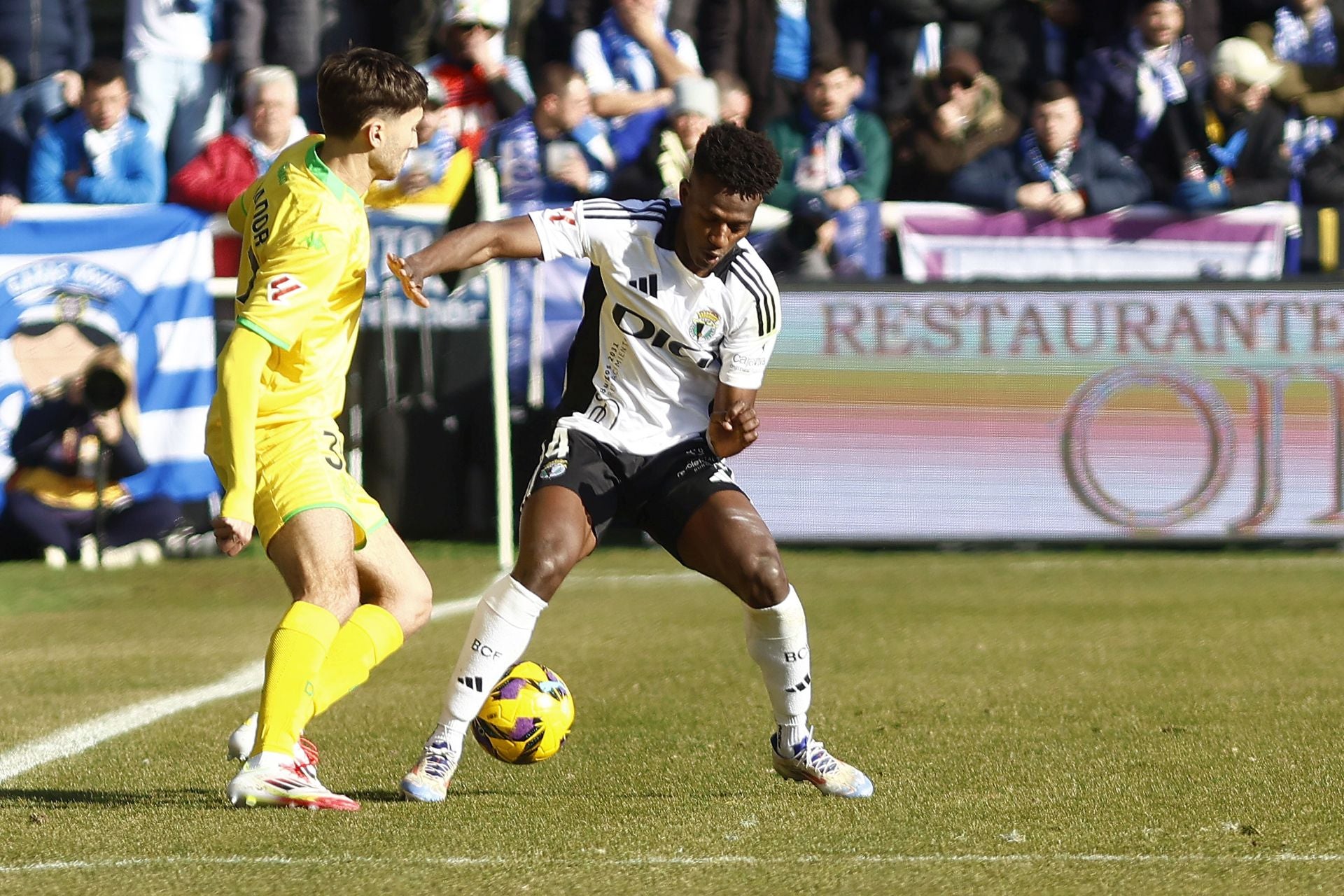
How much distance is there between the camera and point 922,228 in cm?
1372

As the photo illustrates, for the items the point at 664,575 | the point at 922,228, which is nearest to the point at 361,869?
the point at 664,575

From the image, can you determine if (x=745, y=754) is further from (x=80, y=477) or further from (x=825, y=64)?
(x=825, y=64)

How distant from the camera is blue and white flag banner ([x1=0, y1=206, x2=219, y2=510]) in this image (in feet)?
40.9

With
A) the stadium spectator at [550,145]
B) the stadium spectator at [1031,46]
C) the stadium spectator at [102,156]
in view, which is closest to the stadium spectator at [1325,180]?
the stadium spectator at [1031,46]

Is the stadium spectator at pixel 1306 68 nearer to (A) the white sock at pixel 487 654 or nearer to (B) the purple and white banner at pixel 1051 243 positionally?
(B) the purple and white banner at pixel 1051 243

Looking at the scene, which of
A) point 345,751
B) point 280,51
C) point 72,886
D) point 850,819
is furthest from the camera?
point 280,51

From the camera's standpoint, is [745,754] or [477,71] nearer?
[745,754]

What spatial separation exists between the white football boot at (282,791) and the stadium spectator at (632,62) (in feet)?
32.1

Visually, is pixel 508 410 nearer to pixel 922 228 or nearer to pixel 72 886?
pixel 922 228

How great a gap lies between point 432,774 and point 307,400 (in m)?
1.10

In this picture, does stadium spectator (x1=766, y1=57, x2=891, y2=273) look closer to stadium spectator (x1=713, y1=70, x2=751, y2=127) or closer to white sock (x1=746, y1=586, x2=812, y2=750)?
stadium spectator (x1=713, y1=70, x2=751, y2=127)

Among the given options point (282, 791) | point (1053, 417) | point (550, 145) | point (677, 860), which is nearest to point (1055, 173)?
point (1053, 417)

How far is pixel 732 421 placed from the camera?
5.53 meters

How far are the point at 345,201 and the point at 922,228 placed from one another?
8.88 meters
